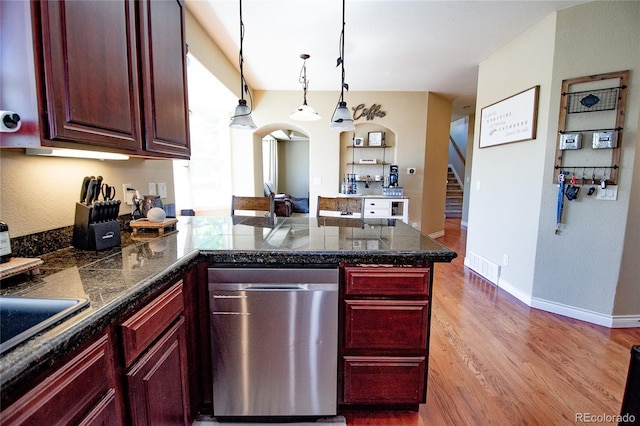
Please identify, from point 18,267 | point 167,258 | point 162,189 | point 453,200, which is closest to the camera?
point 18,267

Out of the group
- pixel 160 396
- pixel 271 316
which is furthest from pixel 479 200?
pixel 160 396

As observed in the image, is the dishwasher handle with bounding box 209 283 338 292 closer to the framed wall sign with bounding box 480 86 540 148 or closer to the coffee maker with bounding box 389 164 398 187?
the framed wall sign with bounding box 480 86 540 148

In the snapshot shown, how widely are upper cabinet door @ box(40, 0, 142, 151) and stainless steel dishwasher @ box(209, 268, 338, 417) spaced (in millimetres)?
710

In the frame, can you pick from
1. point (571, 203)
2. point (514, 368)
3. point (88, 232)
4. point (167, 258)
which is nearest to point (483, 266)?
point (571, 203)

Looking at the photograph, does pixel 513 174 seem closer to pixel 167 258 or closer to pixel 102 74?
pixel 167 258

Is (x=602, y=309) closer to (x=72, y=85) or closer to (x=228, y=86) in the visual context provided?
(x=72, y=85)

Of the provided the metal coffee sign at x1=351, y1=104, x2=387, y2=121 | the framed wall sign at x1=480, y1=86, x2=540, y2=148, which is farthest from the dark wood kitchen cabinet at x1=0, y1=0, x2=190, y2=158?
the metal coffee sign at x1=351, y1=104, x2=387, y2=121

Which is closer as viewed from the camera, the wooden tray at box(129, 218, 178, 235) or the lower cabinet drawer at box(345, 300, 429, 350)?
the lower cabinet drawer at box(345, 300, 429, 350)

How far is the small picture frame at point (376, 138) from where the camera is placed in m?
5.16

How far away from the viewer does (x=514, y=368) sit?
1.90 m

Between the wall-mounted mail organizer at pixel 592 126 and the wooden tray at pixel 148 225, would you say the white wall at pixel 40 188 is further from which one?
the wall-mounted mail organizer at pixel 592 126

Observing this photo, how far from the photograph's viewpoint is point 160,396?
106 centimetres

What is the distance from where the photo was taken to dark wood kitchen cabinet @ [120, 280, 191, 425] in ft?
2.99

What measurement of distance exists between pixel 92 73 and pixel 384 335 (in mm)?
1604
